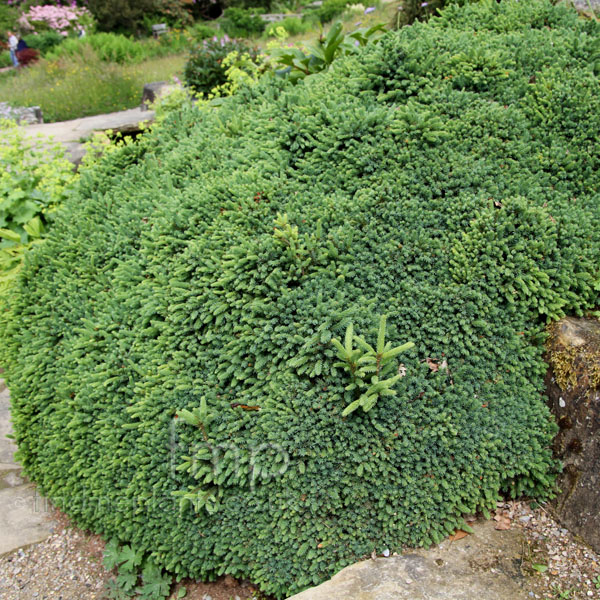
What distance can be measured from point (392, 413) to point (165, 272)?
1637 millimetres

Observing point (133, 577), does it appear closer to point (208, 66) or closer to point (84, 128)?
point (208, 66)

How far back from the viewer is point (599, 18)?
13.7 feet

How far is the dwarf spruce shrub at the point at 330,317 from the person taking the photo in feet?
8.65

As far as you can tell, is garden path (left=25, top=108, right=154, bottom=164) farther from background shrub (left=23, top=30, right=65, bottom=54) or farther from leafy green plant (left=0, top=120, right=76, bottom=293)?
background shrub (left=23, top=30, right=65, bottom=54)

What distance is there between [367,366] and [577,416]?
1233mm

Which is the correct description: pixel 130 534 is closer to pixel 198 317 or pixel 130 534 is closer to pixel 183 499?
pixel 183 499

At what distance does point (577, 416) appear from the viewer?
107 inches

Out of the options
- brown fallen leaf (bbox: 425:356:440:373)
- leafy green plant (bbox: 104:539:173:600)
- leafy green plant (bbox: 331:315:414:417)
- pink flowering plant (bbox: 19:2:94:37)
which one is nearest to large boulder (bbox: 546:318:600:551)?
brown fallen leaf (bbox: 425:356:440:373)

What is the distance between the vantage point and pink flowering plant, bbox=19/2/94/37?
70.1 ft

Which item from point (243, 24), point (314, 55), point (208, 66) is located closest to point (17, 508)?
point (314, 55)

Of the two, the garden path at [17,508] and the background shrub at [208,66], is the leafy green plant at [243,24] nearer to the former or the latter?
the background shrub at [208,66]

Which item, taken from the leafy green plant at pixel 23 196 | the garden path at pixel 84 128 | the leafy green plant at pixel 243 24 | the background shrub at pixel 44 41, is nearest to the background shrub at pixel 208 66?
the garden path at pixel 84 128

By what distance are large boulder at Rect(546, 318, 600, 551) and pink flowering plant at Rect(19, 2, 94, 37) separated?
23.9 metres

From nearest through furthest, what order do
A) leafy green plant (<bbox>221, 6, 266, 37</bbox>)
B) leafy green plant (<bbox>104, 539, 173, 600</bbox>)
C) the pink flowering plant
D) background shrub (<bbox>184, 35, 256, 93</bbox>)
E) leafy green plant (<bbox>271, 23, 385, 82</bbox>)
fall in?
leafy green plant (<bbox>104, 539, 173, 600</bbox>)
leafy green plant (<bbox>271, 23, 385, 82</bbox>)
background shrub (<bbox>184, 35, 256, 93</bbox>)
leafy green plant (<bbox>221, 6, 266, 37</bbox>)
the pink flowering plant
